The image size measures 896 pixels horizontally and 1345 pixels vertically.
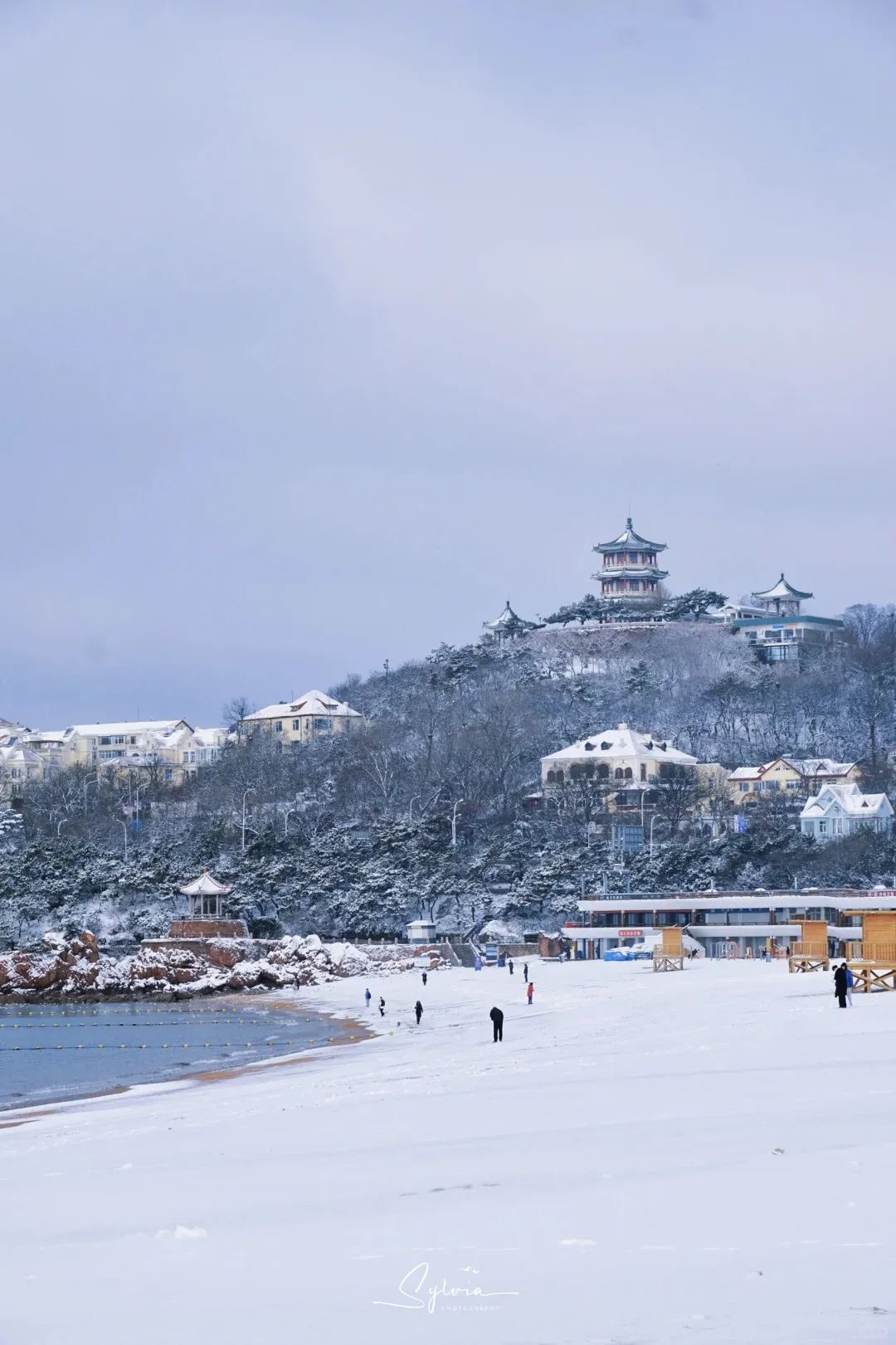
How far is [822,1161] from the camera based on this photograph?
1439cm

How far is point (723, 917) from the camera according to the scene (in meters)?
82.5

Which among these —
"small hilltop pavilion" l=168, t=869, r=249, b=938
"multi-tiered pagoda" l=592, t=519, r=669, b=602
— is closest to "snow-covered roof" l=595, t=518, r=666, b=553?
"multi-tiered pagoda" l=592, t=519, r=669, b=602

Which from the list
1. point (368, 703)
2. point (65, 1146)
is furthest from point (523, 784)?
point (65, 1146)

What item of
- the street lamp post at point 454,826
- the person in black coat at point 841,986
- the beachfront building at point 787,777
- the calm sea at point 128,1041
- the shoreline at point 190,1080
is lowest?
the calm sea at point 128,1041

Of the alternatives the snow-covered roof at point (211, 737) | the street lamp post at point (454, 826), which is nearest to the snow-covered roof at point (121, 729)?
the snow-covered roof at point (211, 737)

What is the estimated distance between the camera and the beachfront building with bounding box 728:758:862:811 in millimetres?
123250

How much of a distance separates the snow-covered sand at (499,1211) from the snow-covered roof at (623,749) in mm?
99723

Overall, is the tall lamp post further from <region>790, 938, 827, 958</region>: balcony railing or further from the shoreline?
<region>790, 938, 827, 958</region>: balcony railing

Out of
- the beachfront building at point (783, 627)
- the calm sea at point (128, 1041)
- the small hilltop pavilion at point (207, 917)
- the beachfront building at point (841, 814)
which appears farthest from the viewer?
→ the beachfront building at point (783, 627)

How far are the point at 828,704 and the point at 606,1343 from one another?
461 ft

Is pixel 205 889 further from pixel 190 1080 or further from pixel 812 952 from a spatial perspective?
pixel 190 1080

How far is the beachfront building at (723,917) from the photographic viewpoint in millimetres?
79750

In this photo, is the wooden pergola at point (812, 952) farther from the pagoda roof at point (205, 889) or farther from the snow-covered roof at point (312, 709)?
the snow-covered roof at point (312, 709)

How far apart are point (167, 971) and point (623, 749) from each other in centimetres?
5436
